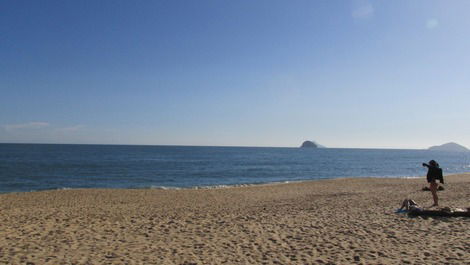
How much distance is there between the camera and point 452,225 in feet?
32.4

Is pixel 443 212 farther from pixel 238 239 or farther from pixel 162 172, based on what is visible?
pixel 162 172

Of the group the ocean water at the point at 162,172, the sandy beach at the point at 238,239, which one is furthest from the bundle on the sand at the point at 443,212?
the ocean water at the point at 162,172

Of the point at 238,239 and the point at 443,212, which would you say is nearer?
the point at 238,239

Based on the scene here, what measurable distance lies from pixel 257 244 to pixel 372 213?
6.26 m

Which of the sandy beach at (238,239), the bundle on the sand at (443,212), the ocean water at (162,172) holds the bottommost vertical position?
the ocean water at (162,172)

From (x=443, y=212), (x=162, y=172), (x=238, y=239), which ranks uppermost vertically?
(x=443, y=212)

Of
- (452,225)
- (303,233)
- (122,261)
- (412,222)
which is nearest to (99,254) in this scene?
(122,261)

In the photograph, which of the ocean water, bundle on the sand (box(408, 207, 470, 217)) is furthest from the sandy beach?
the ocean water

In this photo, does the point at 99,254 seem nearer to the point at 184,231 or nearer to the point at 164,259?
the point at 164,259

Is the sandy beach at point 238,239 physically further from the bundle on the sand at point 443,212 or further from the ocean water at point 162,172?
the ocean water at point 162,172

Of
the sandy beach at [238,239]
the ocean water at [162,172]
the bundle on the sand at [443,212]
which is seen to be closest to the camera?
the sandy beach at [238,239]

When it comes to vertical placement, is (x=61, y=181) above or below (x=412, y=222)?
below

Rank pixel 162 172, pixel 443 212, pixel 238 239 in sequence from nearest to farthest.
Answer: pixel 238 239 → pixel 443 212 → pixel 162 172

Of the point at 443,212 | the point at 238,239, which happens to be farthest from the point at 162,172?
the point at 443,212
